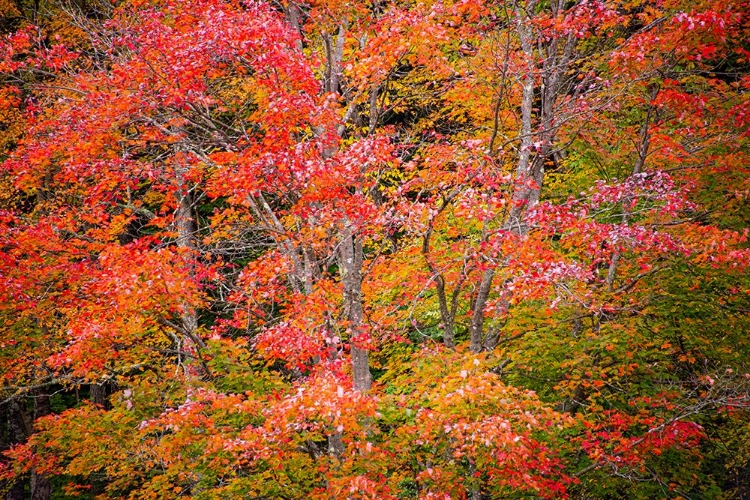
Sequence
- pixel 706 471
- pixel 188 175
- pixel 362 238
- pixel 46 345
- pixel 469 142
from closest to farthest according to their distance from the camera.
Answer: pixel 469 142
pixel 362 238
pixel 188 175
pixel 706 471
pixel 46 345

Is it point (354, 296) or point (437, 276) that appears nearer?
point (437, 276)

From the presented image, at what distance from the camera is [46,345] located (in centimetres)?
1608

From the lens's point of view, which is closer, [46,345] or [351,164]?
[351,164]

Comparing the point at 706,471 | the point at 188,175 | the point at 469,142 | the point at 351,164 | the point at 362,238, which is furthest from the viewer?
the point at 706,471

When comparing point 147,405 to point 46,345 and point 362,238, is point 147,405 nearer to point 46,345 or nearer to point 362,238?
point 362,238

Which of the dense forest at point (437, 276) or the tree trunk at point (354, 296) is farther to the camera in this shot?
the tree trunk at point (354, 296)

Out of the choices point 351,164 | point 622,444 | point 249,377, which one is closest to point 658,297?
point 622,444

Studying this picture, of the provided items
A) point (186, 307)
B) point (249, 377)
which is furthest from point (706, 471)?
point (186, 307)

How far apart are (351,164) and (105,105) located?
16.0ft

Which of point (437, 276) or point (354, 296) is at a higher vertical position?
point (437, 276)

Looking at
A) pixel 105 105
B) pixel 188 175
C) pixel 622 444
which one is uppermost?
pixel 105 105

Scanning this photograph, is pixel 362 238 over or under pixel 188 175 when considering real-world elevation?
under

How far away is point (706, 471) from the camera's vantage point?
14.0 meters

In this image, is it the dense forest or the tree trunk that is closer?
the dense forest
